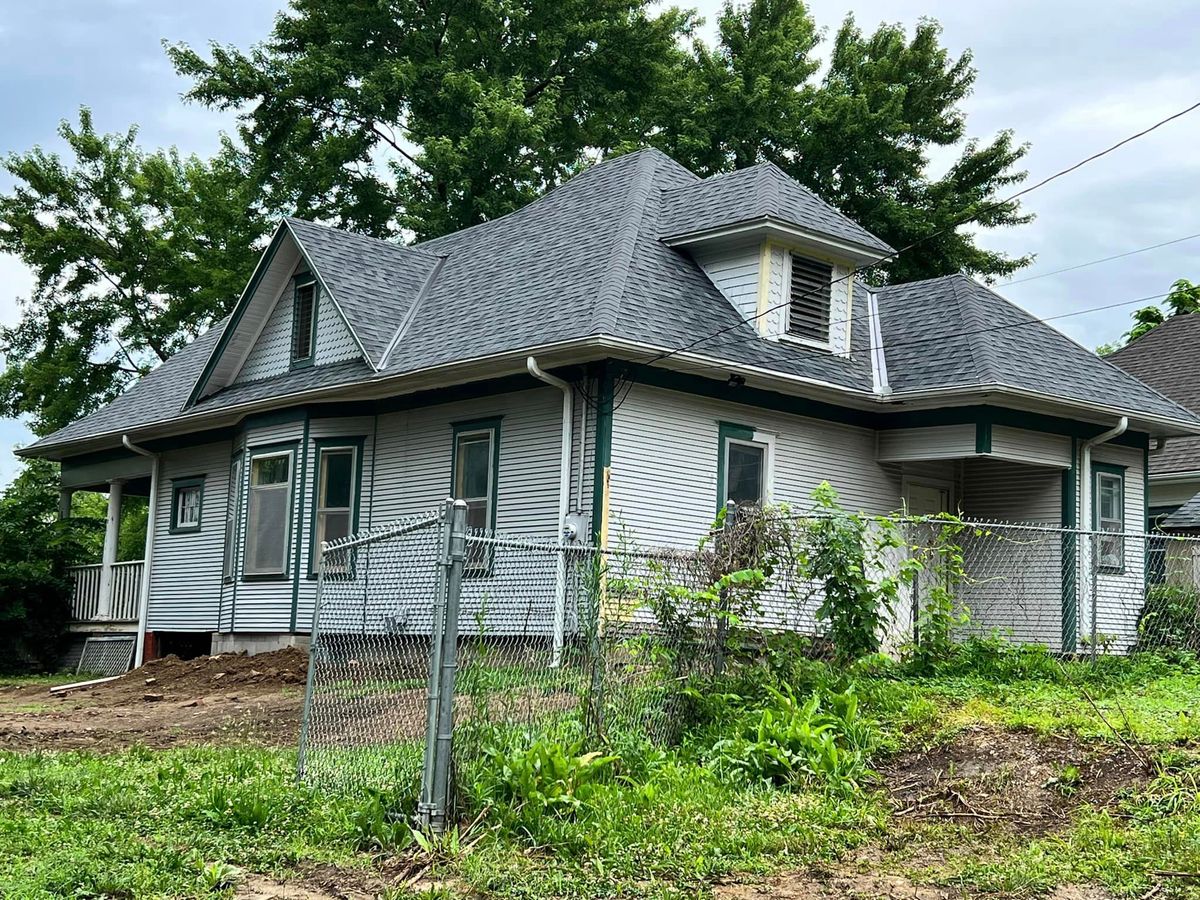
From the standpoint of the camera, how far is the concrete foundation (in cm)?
1720

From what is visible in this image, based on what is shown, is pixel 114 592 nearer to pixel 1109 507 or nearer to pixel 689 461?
pixel 689 461

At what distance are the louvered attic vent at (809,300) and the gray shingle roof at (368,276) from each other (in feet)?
17.5

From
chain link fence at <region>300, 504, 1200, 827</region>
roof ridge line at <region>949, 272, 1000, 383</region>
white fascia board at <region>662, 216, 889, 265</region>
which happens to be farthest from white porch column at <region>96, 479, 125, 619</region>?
roof ridge line at <region>949, 272, 1000, 383</region>

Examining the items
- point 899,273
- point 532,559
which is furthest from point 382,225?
point 532,559

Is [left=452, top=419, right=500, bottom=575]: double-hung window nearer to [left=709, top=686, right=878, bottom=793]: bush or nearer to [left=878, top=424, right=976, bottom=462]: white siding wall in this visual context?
[left=878, top=424, right=976, bottom=462]: white siding wall

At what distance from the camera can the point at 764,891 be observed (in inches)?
251

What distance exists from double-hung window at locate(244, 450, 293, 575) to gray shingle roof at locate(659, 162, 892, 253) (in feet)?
19.8

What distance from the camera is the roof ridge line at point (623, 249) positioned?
14744mm

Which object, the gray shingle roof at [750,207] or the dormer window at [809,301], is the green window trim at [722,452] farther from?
the gray shingle roof at [750,207]

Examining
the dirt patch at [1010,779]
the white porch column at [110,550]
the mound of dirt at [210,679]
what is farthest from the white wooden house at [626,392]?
the dirt patch at [1010,779]

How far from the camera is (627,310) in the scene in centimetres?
1518

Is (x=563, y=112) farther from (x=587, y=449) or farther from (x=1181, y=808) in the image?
(x=1181, y=808)

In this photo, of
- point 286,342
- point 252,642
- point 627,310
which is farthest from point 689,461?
point 286,342

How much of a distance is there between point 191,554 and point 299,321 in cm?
448
